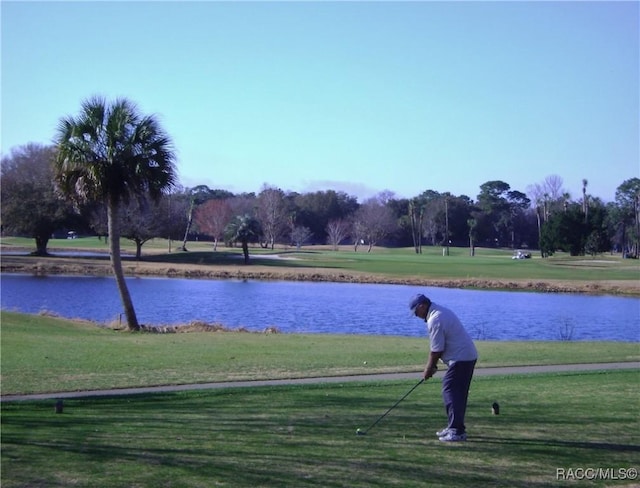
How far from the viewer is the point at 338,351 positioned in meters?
22.2

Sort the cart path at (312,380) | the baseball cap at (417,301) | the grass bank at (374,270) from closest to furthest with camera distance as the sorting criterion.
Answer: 1. the baseball cap at (417,301)
2. the cart path at (312,380)
3. the grass bank at (374,270)

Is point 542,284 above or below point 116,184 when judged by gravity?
below

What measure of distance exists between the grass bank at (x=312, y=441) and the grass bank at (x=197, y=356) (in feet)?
9.79

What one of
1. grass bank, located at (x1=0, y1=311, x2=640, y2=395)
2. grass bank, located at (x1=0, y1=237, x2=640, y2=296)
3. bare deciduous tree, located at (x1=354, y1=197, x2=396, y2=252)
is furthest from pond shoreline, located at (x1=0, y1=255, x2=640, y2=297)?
bare deciduous tree, located at (x1=354, y1=197, x2=396, y2=252)

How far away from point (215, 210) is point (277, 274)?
53.6m

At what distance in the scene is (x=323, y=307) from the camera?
148 feet

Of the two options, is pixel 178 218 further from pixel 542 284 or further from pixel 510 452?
pixel 510 452

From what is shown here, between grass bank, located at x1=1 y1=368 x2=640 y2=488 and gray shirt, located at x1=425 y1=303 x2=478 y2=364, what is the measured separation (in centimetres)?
100

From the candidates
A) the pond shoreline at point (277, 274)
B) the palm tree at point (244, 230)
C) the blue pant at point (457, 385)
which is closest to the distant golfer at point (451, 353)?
the blue pant at point (457, 385)

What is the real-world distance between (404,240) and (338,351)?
130 metres

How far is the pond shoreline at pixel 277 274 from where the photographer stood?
207 ft

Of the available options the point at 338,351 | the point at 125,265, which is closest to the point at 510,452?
the point at 338,351

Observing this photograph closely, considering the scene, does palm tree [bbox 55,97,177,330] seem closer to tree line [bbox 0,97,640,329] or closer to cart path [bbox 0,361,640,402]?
tree line [bbox 0,97,640,329]

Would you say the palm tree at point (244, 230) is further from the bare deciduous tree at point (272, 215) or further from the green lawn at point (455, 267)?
the bare deciduous tree at point (272, 215)
